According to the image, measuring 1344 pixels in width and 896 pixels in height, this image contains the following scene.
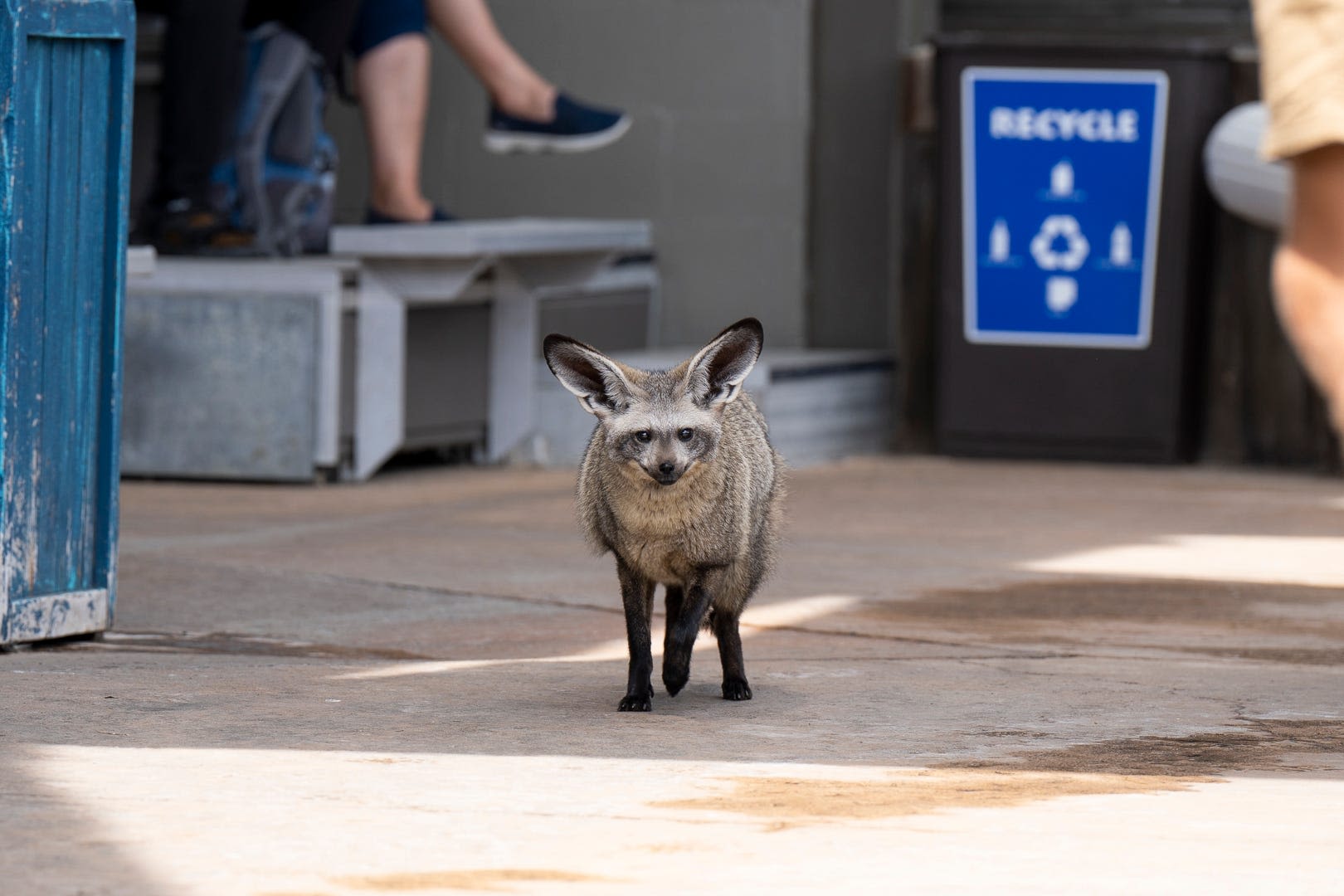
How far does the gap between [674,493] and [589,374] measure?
0.31m

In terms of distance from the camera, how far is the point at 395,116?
367 inches

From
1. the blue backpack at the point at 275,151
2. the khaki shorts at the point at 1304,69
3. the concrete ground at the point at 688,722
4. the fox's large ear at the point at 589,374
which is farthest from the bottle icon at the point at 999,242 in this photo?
the khaki shorts at the point at 1304,69

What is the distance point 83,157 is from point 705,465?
1657 millimetres

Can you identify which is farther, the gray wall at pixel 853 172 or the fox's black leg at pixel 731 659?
the gray wall at pixel 853 172

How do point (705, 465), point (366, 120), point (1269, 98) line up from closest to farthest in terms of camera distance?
point (1269, 98)
point (705, 465)
point (366, 120)

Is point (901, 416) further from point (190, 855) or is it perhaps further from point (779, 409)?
point (190, 855)

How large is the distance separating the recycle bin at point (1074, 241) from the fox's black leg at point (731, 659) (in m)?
5.21

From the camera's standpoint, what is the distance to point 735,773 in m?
3.79

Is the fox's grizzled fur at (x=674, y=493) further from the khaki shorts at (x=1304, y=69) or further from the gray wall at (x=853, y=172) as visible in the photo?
the gray wall at (x=853, y=172)

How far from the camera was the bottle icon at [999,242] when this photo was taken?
31.3 feet

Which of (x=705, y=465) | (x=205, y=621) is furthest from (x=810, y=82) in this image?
(x=705, y=465)

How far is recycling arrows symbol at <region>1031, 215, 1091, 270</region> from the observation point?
31.0ft

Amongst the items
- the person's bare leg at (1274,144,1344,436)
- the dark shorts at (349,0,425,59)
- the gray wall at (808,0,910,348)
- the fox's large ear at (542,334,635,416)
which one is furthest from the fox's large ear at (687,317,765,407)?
the gray wall at (808,0,910,348)

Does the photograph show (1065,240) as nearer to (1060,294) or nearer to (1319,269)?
(1060,294)
